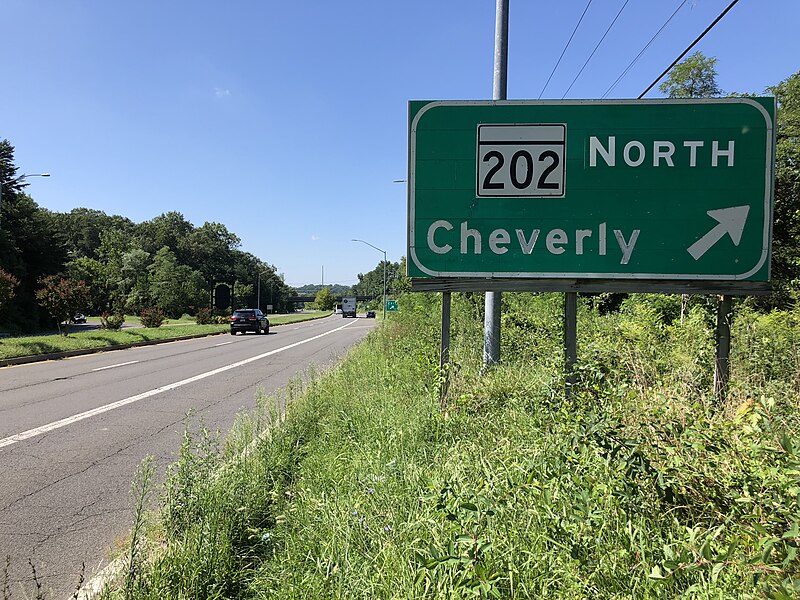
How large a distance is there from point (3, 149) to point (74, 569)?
214 ft

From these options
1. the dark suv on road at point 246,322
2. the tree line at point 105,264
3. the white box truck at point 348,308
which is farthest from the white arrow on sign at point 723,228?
the white box truck at point 348,308

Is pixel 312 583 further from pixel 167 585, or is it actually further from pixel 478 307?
pixel 478 307

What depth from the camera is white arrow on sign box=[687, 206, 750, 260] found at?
4.62 metres

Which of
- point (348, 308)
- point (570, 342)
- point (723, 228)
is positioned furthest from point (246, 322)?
point (348, 308)

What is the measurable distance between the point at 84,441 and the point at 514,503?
235 inches

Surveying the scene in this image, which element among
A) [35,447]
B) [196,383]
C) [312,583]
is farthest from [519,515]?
[196,383]

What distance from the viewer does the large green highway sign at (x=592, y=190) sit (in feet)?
15.1

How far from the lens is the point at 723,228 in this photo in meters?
4.65

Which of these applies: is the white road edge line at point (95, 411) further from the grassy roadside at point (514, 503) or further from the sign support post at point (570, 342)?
the sign support post at point (570, 342)

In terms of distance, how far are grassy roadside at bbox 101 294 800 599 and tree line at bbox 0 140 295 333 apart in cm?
1888

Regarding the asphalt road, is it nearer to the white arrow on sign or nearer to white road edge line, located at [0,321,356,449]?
white road edge line, located at [0,321,356,449]

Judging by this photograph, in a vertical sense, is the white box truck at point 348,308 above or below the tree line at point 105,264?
below

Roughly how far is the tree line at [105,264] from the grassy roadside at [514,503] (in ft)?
62.0

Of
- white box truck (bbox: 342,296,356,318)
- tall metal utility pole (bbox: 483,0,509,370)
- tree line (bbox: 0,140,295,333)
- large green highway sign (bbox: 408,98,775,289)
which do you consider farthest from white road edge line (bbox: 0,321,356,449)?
white box truck (bbox: 342,296,356,318)
